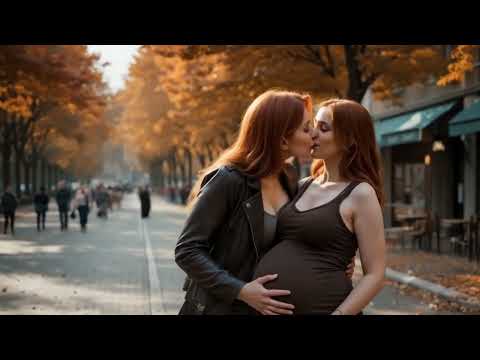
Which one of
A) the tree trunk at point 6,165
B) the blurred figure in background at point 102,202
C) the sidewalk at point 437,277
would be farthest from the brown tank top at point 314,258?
the tree trunk at point 6,165

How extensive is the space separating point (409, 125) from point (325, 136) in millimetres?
22005

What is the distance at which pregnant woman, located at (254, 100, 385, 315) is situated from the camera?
9.06 feet

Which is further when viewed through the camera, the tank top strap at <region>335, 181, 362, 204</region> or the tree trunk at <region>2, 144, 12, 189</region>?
the tree trunk at <region>2, 144, 12, 189</region>

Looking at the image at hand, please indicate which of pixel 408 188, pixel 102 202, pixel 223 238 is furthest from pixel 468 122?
pixel 102 202

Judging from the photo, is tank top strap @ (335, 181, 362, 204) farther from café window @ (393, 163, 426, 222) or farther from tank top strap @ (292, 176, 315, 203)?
café window @ (393, 163, 426, 222)

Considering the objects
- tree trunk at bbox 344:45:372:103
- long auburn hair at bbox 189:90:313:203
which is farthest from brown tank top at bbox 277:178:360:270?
tree trunk at bbox 344:45:372:103

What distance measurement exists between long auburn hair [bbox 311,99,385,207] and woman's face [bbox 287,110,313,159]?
0.30 feet

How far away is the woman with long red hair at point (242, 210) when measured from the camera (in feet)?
9.36

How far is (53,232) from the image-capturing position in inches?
1062

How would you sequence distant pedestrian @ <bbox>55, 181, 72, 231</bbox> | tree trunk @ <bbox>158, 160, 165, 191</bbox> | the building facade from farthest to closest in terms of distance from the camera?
1. tree trunk @ <bbox>158, 160, 165, 191</bbox>
2. distant pedestrian @ <bbox>55, 181, 72, 231</bbox>
3. the building facade

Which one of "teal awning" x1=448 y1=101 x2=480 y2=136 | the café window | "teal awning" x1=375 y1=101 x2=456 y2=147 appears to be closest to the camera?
"teal awning" x1=448 y1=101 x2=480 y2=136

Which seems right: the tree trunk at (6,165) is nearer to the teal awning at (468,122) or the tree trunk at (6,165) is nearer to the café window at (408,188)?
the café window at (408,188)
